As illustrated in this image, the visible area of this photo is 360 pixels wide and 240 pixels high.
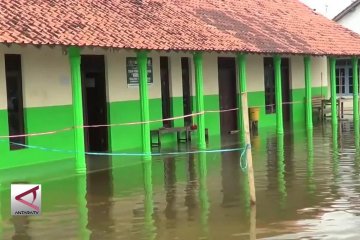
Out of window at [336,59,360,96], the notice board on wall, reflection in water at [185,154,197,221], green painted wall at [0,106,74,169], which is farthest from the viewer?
window at [336,59,360,96]

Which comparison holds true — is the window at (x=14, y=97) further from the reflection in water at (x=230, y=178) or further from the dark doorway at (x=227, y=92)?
the dark doorway at (x=227, y=92)

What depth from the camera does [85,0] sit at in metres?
15.6

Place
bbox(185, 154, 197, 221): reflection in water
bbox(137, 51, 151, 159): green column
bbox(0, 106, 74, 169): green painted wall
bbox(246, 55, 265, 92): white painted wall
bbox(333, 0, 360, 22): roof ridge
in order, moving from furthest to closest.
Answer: bbox(333, 0, 360, 22): roof ridge, bbox(246, 55, 265, 92): white painted wall, bbox(137, 51, 151, 159): green column, bbox(0, 106, 74, 169): green painted wall, bbox(185, 154, 197, 221): reflection in water

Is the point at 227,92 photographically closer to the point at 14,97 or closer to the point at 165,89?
the point at 165,89

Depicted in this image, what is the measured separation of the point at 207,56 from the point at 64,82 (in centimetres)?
646

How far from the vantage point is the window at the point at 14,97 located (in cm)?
1372

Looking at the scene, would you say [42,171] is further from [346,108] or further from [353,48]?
[346,108]

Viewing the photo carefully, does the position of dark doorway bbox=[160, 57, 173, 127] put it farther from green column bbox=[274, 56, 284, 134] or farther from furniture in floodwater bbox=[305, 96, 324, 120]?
furniture in floodwater bbox=[305, 96, 324, 120]

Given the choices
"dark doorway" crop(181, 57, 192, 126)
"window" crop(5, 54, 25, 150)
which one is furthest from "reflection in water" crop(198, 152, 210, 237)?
"dark doorway" crop(181, 57, 192, 126)

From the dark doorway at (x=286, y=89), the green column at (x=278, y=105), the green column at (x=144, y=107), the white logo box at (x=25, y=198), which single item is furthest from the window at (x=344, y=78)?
the white logo box at (x=25, y=198)

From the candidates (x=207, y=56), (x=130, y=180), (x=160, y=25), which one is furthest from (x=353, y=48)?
(x=130, y=180)

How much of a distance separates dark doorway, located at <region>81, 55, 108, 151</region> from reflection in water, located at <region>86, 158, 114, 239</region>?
176cm

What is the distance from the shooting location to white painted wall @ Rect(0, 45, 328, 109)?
14.1m

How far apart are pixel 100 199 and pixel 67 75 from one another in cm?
613
